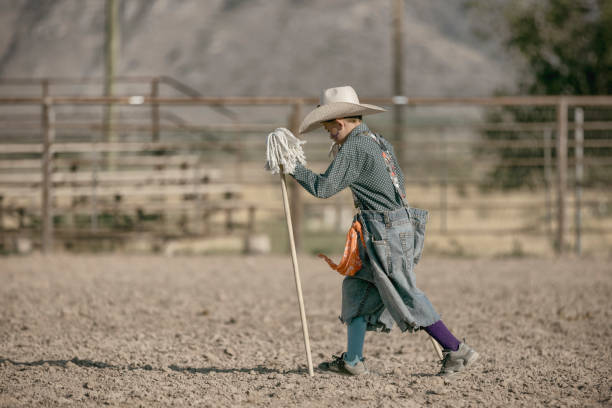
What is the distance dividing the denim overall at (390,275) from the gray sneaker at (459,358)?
0.25 m

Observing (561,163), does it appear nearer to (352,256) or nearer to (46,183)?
(46,183)

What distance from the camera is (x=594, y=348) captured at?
5578 millimetres

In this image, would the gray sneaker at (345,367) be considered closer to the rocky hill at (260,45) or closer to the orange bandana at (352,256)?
the orange bandana at (352,256)

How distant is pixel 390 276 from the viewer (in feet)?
14.5

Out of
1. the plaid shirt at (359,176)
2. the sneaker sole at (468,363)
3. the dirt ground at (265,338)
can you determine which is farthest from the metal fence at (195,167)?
the sneaker sole at (468,363)

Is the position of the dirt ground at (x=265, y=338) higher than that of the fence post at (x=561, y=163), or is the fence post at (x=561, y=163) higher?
the fence post at (x=561, y=163)

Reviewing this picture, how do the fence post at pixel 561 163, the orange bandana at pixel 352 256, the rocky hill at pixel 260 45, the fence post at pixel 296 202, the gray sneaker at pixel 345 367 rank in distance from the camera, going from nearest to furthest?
1. the orange bandana at pixel 352 256
2. the gray sneaker at pixel 345 367
3. the fence post at pixel 296 202
4. the fence post at pixel 561 163
5. the rocky hill at pixel 260 45

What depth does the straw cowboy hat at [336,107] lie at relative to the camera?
445 cm

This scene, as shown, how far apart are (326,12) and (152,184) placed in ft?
380

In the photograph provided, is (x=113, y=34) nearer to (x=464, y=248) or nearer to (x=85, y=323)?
(x=464, y=248)

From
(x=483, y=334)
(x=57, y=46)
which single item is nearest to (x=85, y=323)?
(x=483, y=334)

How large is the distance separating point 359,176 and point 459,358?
117 centimetres

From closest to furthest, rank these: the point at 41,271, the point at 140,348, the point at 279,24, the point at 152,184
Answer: the point at 140,348 < the point at 41,271 < the point at 152,184 < the point at 279,24

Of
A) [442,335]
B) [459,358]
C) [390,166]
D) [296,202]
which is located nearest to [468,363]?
[459,358]
